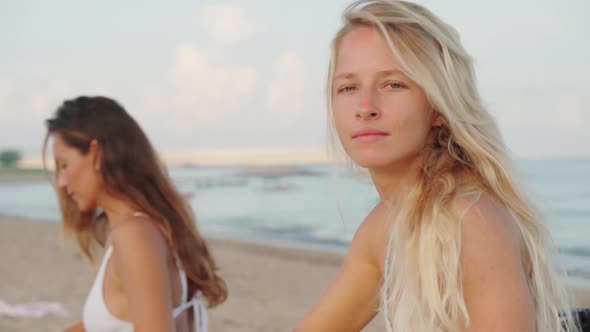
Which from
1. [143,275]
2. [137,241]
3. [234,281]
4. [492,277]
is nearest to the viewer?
[492,277]

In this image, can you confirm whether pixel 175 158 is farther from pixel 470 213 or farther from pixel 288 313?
pixel 470 213

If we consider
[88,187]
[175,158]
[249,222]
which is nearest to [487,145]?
[88,187]

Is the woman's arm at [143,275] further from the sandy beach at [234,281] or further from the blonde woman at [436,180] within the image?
the sandy beach at [234,281]

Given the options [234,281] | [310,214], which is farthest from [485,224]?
[310,214]

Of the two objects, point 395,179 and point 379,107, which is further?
point 395,179

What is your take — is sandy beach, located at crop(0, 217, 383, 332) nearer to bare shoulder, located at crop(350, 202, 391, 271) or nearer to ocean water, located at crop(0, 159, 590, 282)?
ocean water, located at crop(0, 159, 590, 282)

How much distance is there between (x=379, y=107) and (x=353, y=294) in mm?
614

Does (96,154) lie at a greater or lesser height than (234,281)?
greater

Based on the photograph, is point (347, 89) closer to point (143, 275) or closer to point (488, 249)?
point (488, 249)

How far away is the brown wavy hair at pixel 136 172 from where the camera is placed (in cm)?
295

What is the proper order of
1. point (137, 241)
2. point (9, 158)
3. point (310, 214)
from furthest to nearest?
point (9, 158)
point (310, 214)
point (137, 241)

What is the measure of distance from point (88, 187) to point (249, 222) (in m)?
15.8

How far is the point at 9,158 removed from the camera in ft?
253

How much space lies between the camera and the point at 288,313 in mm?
7465
